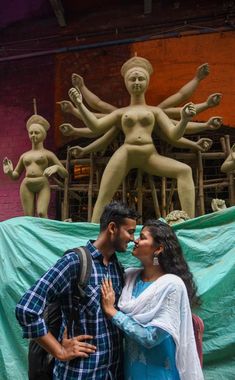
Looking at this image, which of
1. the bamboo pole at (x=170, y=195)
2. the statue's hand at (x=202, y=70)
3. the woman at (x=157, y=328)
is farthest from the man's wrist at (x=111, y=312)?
the statue's hand at (x=202, y=70)

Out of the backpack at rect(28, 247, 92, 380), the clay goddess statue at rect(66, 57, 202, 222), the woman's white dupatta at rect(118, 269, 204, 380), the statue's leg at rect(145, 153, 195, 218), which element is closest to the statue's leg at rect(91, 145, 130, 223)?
the clay goddess statue at rect(66, 57, 202, 222)

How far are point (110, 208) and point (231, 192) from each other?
347cm

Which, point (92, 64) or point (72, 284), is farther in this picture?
point (92, 64)

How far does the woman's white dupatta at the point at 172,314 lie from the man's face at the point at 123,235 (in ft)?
0.78

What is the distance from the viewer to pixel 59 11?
698 centimetres

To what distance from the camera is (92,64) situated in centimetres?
695

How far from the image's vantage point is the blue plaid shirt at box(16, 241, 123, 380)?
5.50ft

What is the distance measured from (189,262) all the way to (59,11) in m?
5.46

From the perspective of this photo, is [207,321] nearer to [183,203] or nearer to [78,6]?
[183,203]

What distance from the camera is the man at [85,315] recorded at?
1690mm

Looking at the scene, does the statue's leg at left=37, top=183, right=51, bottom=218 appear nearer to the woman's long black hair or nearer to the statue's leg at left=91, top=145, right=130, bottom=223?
the statue's leg at left=91, top=145, right=130, bottom=223

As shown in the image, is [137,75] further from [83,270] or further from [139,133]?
[83,270]

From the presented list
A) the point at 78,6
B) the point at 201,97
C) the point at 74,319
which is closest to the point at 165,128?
the point at 201,97

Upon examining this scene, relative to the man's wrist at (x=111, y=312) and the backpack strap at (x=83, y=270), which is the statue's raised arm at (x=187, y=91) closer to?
the backpack strap at (x=83, y=270)
